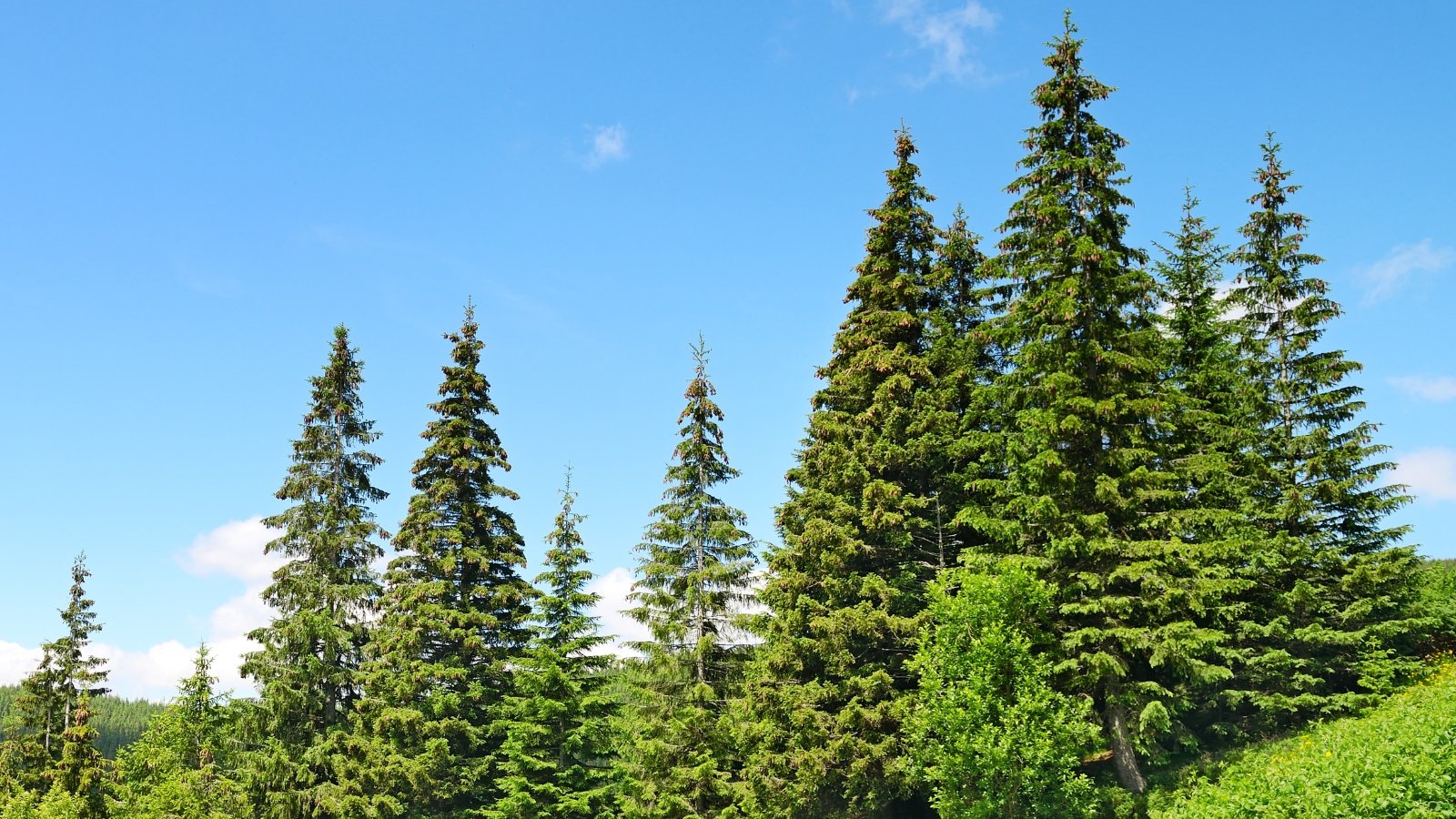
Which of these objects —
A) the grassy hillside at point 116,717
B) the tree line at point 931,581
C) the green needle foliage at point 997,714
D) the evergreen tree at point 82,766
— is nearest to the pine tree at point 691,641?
the tree line at point 931,581

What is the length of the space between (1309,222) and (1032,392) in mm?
11896

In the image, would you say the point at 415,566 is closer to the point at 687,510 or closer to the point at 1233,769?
the point at 687,510

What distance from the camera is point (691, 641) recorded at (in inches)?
1251

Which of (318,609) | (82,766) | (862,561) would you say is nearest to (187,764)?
(82,766)

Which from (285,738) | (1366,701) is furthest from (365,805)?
(1366,701)

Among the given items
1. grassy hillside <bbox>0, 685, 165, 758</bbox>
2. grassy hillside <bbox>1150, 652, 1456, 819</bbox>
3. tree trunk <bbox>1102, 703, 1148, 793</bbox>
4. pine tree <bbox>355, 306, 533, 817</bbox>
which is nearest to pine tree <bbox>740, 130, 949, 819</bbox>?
tree trunk <bbox>1102, 703, 1148, 793</bbox>

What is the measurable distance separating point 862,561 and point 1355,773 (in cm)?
1376

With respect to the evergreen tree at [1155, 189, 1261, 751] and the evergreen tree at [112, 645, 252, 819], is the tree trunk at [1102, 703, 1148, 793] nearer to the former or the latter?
the evergreen tree at [1155, 189, 1261, 751]

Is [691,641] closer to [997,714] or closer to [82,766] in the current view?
[997,714]

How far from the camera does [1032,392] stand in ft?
84.0

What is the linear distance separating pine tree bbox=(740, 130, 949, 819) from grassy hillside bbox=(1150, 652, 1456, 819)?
7248 millimetres

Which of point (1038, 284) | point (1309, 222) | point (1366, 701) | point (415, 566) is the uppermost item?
point (1309, 222)

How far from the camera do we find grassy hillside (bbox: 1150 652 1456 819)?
1493cm

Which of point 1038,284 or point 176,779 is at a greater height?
point 1038,284
